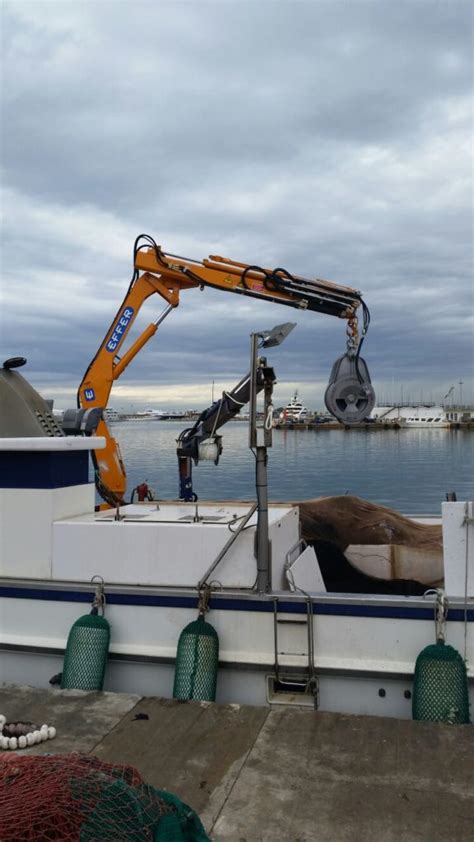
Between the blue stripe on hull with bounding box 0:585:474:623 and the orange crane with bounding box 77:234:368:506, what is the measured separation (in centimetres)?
396

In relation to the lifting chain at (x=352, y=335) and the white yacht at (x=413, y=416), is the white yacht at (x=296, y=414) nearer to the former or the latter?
the white yacht at (x=413, y=416)

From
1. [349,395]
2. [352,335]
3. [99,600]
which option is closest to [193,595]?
[99,600]

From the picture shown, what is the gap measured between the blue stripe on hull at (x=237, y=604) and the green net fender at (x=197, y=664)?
0.87 feet

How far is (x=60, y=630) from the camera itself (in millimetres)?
5719

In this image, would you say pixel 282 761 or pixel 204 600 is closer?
pixel 282 761

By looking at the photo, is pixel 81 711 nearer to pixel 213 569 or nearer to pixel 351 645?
pixel 213 569

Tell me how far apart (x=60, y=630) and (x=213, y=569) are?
58.5 inches

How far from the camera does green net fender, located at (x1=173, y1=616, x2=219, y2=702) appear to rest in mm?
4938

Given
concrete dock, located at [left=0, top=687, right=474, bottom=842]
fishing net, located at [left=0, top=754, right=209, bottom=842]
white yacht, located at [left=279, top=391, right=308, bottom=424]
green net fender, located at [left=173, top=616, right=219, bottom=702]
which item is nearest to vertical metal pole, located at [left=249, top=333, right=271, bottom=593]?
green net fender, located at [left=173, top=616, right=219, bottom=702]

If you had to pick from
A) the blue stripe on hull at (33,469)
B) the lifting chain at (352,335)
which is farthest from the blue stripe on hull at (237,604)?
the lifting chain at (352,335)

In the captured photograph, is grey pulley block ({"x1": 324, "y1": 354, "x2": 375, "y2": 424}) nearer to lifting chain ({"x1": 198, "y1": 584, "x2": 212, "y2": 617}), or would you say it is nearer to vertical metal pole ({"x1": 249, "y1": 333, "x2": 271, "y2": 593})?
vertical metal pole ({"x1": 249, "y1": 333, "x2": 271, "y2": 593})

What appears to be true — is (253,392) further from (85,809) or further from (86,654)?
(85,809)

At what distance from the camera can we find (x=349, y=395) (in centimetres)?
879

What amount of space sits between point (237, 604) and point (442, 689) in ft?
5.21
